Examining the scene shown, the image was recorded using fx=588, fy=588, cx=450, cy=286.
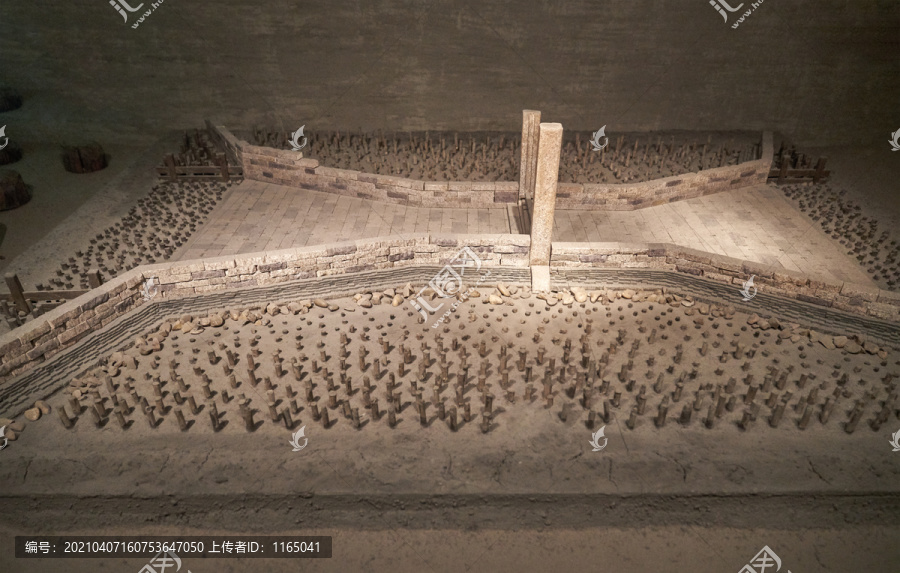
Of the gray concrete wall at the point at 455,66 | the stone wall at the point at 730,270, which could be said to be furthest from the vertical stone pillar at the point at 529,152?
the gray concrete wall at the point at 455,66

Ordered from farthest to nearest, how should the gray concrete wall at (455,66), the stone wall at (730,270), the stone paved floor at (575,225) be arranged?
the gray concrete wall at (455,66)
the stone paved floor at (575,225)
the stone wall at (730,270)

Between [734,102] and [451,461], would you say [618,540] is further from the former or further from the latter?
[734,102]

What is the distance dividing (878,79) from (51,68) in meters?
20.5

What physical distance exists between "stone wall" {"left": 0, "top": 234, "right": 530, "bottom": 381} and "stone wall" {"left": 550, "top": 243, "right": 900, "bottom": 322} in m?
1.05

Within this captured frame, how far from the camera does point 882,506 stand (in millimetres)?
6457

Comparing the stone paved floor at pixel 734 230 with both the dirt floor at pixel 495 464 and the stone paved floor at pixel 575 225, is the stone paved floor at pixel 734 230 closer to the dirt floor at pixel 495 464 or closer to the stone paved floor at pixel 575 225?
the stone paved floor at pixel 575 225

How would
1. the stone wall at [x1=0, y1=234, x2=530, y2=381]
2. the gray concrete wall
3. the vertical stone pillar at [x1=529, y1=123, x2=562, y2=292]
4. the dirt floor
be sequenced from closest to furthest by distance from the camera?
the dirt floor
the stone wall at [x1=0, y1=234, x2=530, y2=381]
the vertical stone pillar at [x1=529, y1=123, x2=562, y2=292]
the gray concrete wall

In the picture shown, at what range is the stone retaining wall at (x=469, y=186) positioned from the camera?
11.5 metres

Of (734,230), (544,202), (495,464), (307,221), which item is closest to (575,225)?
(544,202)

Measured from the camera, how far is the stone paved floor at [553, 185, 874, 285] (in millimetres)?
10000

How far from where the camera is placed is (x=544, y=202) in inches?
364

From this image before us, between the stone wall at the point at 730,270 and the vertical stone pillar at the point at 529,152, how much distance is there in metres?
1.61

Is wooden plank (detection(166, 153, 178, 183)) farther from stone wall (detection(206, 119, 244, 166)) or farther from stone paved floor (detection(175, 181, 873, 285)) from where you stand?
stone paved floor (detection(175, 181, 873, 285))

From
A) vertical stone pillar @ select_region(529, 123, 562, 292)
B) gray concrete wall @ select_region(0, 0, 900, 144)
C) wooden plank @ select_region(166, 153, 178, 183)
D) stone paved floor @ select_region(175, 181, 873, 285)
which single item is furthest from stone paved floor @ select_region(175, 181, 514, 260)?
gray concrete wall @ select_region(0, 0, 900, 144)
